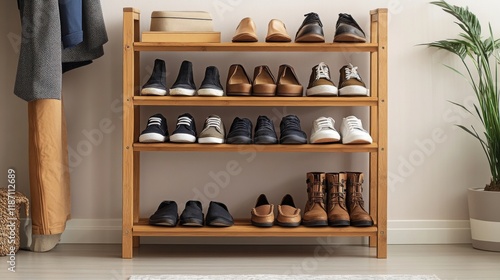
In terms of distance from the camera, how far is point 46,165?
10.4ft

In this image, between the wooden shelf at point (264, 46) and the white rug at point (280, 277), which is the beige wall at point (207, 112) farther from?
the white rug at point (280, 277)

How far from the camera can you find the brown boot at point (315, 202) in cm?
310

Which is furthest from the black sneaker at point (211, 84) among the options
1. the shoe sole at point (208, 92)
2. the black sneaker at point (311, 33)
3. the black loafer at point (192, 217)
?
the black loafer at point (192, 217)

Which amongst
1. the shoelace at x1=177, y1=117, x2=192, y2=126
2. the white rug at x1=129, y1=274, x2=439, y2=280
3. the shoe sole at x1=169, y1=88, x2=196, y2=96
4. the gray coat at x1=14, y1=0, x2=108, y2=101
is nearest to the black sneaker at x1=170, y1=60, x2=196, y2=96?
the shoe sole at x1=169, y1=88, x2=196, y2=96

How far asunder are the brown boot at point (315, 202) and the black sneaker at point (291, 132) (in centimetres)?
23

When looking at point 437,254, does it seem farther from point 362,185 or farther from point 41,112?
point 41,112

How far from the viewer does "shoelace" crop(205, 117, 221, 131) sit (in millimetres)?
3135

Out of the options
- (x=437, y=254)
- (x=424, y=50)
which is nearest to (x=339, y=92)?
(x=424, y=50)

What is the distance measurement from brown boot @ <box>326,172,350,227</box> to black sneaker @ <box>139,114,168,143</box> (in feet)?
2.54

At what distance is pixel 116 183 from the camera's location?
348 cm

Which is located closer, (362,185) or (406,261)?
(406,261)

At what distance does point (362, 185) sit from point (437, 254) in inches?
19.2

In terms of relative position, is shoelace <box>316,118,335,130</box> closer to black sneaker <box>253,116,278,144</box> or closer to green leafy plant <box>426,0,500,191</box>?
black sneaker <box>253,116,278,144</box>

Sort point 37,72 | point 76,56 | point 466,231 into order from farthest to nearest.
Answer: point 466,231 → point 76,56 → point 37,72
